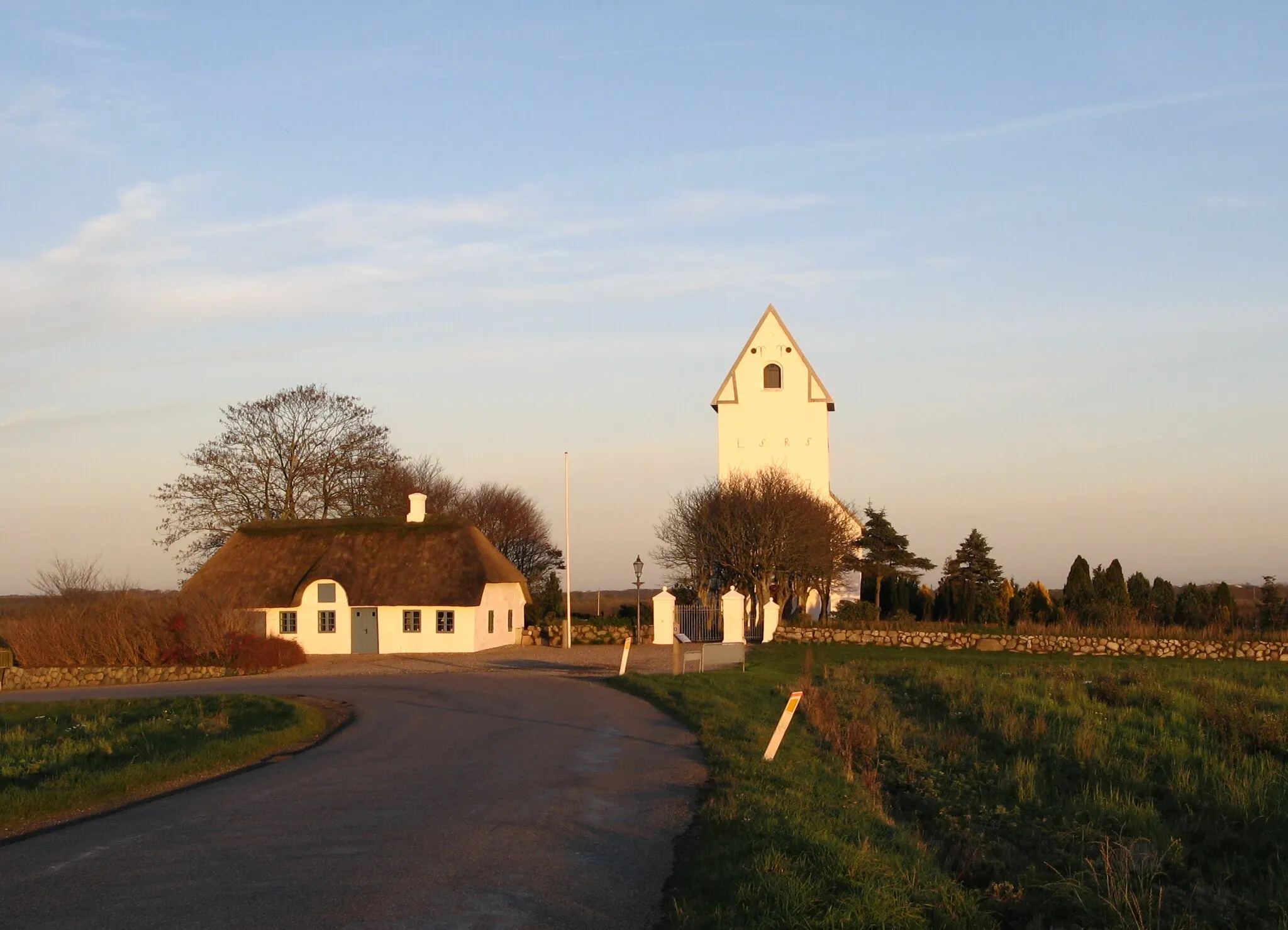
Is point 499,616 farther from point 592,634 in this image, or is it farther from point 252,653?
point 252,653

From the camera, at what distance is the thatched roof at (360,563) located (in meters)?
44.4

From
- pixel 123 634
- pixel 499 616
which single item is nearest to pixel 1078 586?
pixel 499 616

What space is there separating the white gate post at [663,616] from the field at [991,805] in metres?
19.5

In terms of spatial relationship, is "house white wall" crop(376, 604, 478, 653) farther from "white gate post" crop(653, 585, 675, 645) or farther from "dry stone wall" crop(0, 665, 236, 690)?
"dry stone wall" crop(0, 665, 236, 690)

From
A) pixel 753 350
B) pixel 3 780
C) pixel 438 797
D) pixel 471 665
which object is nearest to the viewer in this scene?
pixel 438 797

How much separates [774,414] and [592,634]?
1956 centimetres

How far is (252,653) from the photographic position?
1470 inches

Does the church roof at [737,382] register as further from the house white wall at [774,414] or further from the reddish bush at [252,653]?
the reddish bush at [252,653]

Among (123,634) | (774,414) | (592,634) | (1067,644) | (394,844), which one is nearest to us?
(394,844)

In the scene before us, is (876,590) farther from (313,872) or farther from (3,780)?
(313,872)

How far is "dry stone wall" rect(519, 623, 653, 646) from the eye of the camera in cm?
4719

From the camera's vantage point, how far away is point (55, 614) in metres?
37.7

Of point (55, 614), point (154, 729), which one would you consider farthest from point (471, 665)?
point (154, 729)

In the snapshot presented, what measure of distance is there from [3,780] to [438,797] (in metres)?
6.48
